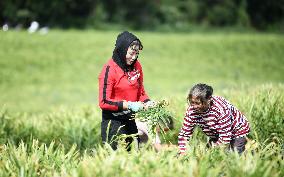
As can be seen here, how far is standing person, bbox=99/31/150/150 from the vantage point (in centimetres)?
486

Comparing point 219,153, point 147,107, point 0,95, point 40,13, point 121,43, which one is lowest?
point 0,95

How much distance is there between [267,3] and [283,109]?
54.6 m

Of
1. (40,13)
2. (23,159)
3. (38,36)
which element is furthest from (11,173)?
(40,13)

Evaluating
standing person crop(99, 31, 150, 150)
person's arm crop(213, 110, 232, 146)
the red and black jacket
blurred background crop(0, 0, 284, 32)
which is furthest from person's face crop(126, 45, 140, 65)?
blurred background crop(0, 0, 284, 32)

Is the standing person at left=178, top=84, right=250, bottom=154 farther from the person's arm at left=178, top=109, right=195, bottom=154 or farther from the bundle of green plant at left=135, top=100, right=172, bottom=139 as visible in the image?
the bundle of green plant at left=135, top=100, right=172, bottom=139

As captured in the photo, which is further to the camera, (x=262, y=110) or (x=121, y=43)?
(x=262, y=110)

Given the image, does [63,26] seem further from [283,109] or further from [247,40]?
[283,109]

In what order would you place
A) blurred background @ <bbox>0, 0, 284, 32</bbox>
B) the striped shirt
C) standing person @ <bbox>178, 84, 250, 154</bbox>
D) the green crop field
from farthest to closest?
blurred background @ <bbox>0, 0, 284, 32</bbox> < the striped shirt < standing person @ <bbox>178, 84, 250, 154</bbox> < the green crop field

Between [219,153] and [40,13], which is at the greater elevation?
[40,13]

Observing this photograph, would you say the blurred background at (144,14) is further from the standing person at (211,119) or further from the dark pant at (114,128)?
the standing person at (211,119)

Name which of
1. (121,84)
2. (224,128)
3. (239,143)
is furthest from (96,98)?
(224,128)

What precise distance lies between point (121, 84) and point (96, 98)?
520 inches

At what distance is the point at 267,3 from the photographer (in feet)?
189

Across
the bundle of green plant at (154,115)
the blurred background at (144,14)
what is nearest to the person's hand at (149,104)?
the bundle of green plant at (154,115)
